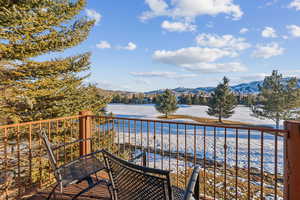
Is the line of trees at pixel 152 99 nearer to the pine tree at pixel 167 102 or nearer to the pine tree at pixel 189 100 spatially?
the pine tree at pixel 189 100

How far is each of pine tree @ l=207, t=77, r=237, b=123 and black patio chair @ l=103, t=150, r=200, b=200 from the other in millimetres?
20355

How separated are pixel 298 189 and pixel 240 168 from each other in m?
7.30

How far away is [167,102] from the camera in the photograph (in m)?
22.8

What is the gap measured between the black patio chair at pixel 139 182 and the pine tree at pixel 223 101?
66.8 ft

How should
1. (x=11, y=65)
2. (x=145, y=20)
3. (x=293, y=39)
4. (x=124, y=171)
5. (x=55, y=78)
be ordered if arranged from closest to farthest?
(x=124, y=171) → (x=11, y=65) → (x=55, y=78) → (x=145, y=20) → (x=293, y=39)

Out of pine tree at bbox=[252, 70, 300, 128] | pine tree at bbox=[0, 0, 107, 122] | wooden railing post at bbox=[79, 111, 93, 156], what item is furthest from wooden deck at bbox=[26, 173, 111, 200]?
pine tree at bbox=[252, 70, 300, 128]

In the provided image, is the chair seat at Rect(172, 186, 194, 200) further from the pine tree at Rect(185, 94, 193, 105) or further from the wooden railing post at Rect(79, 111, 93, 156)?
the pine tree at Rect(185, 94, 193, 105)

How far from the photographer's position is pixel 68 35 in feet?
17.0

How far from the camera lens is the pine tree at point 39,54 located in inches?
161

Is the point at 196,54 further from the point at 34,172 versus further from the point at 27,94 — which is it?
the point at 34,172

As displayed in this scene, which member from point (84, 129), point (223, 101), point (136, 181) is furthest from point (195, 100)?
point (136, 181)

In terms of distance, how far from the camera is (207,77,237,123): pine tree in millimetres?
19703

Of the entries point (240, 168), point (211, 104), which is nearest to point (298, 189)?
point (240, 168)

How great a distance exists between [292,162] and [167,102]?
21351 mm
